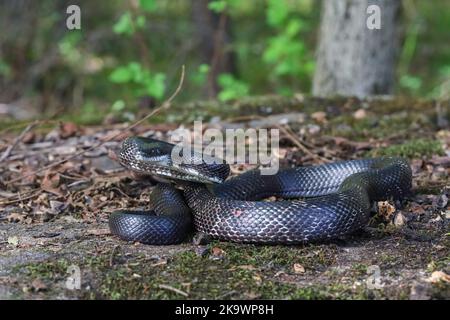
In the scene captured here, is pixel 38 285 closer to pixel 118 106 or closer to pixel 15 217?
pixel 15 217

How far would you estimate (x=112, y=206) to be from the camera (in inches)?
262

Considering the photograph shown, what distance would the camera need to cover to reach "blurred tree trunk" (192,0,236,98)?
46.4 ft

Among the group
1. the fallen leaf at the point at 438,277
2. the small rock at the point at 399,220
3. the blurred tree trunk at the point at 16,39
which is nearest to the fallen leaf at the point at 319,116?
the small rock at the point at 399,220

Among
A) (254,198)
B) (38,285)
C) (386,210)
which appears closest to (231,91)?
(254,198)

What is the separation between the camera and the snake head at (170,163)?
607cm

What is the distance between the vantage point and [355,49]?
407 inches

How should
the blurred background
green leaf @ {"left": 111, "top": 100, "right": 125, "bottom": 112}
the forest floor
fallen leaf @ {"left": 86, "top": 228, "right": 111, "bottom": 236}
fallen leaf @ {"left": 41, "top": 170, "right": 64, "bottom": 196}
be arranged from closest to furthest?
the forest floor < fallen leaf @ {"left": 86, "top": 228, "right": 111, "bottom": 236} < fallen leaf @ {"left": 41, "top": 170, "right": 64, "bottom": 196} < green leaf @ {"left": 111, "top": 100, "right": 125, "bottom": 112} < the blurred background

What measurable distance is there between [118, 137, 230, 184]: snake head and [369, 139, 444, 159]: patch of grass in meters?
2.72

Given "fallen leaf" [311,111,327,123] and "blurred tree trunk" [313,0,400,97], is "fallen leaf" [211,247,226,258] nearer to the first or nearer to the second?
"fallen leaf" [311,111,327,123]

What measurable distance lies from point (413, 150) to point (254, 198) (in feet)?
7.36

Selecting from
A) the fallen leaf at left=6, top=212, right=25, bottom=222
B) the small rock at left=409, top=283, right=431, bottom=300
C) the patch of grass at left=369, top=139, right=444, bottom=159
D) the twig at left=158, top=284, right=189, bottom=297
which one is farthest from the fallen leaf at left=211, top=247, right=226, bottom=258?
the patch of grass at left=369, top=139, right=444, bottom=159

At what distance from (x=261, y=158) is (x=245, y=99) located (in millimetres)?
2534

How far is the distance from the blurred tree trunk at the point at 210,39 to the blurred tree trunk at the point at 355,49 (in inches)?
143
